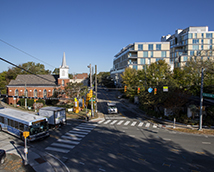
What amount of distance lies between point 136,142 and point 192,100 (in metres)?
14.9

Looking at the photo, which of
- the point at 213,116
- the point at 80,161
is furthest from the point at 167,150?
the point at 213,116

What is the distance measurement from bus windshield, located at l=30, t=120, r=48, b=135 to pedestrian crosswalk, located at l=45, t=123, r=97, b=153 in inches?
77.8

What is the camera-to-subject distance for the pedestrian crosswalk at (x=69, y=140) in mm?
15619

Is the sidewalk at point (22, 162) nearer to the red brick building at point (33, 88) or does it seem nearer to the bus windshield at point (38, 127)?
the bus windshield at point (38, 127)

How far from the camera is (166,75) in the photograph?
36.5m

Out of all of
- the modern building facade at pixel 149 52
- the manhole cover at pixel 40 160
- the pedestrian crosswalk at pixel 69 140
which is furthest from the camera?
the modern building facade at pixel 149 52

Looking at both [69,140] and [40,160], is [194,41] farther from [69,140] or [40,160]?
[40,160]

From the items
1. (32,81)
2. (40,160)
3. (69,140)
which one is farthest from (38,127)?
(32,81)

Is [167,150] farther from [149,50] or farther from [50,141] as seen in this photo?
[149,50]

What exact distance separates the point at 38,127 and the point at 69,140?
3441mm

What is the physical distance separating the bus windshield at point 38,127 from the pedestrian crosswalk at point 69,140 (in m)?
1.98

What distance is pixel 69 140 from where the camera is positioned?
58.3 feet

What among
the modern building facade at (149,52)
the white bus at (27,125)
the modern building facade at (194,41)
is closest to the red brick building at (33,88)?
the white bus at (27,125)

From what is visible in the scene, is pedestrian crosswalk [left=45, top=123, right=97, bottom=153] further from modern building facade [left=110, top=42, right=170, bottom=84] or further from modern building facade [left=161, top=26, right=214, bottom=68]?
modern building facade [left=161, top=26, right=214, bottom=68]
